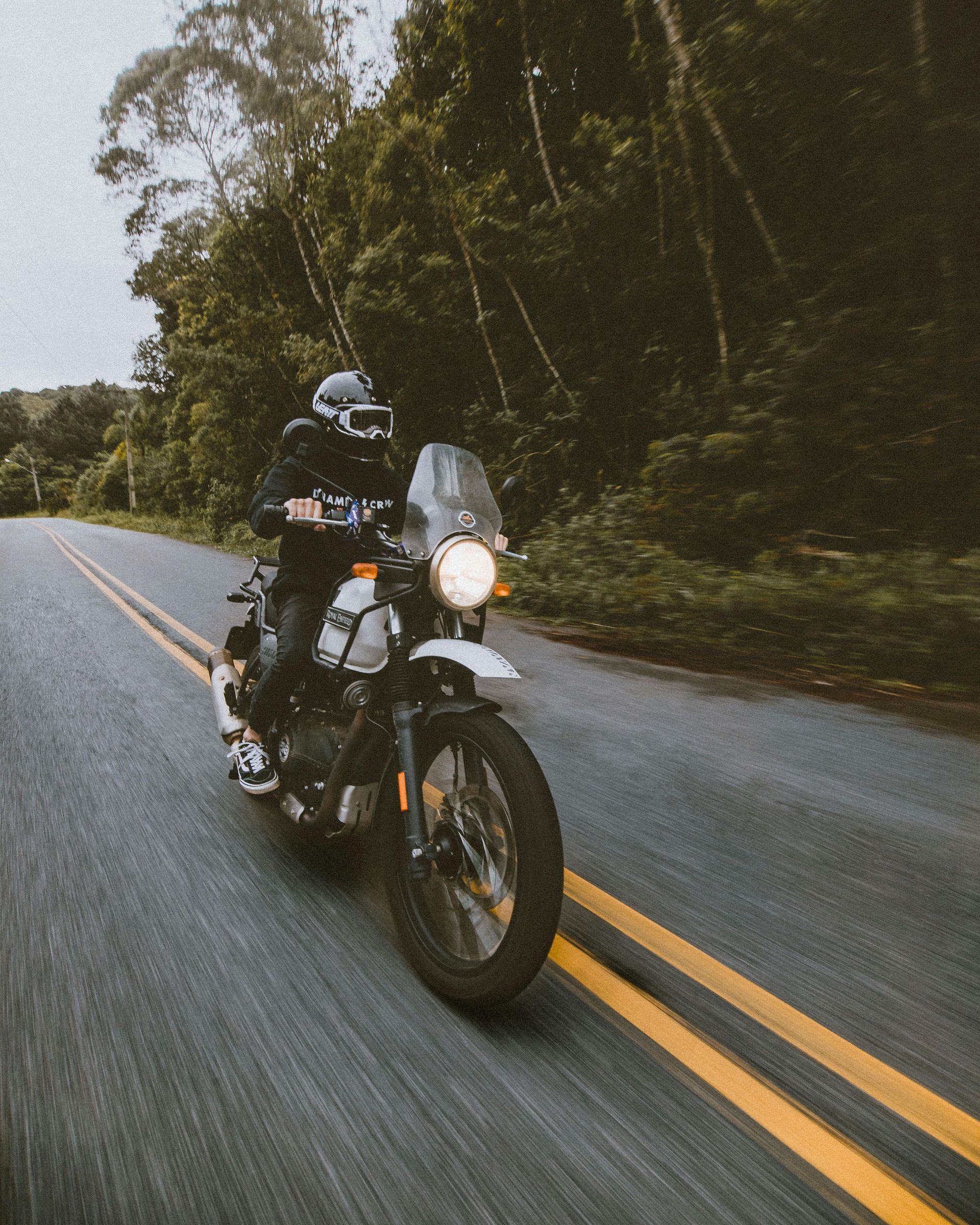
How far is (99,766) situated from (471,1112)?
9.89 ft

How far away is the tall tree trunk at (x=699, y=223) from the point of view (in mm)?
9750

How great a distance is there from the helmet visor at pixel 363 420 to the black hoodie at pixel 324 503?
23 centimetres

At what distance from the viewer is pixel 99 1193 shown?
1.49 m

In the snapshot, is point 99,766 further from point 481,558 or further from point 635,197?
point 635,197

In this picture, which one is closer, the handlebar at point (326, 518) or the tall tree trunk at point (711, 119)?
the handlebar at point (326, 518)

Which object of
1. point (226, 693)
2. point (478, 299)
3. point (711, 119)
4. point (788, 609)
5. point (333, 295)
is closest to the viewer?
point (226, 693)

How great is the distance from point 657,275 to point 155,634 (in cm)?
933

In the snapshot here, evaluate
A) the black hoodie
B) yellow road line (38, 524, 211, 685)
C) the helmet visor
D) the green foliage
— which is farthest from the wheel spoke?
the green foliage

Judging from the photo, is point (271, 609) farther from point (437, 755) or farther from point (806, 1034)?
point (806, 1034)

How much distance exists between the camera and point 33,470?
86.8 m

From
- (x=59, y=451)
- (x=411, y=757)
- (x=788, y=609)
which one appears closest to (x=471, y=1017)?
(x=411, y=757)

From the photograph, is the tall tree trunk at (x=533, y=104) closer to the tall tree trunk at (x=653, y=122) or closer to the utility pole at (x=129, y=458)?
the tall tree trunk at (x=653, y=122)

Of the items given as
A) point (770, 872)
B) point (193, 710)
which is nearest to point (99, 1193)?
point (770, 872)

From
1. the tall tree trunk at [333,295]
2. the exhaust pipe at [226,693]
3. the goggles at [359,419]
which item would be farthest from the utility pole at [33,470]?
the goggles at [359,419]
